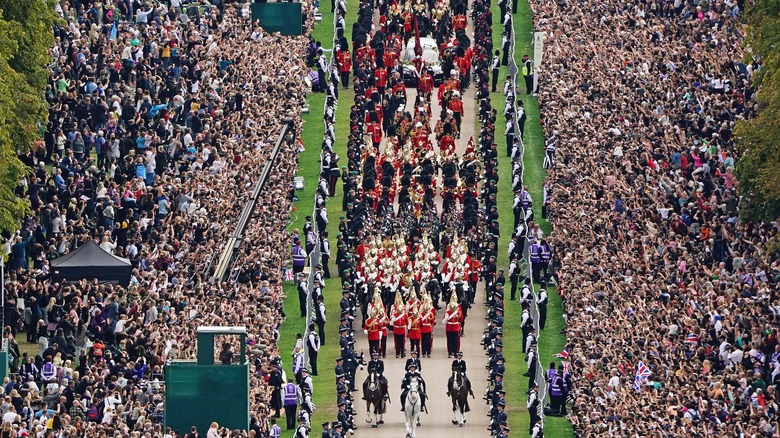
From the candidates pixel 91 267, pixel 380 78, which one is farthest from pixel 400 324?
pixel 380 78

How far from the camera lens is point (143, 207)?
61000mm

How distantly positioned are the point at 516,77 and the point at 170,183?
1918cm

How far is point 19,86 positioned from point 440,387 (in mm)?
12276

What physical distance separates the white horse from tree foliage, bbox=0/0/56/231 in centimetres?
980

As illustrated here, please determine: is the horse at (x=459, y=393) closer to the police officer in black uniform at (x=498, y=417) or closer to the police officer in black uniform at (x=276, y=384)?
the police officer in black uniform at (x=498, y=417)

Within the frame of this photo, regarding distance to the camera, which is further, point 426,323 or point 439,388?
point 426,323

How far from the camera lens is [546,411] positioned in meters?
55.6

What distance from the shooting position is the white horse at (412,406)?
177ft

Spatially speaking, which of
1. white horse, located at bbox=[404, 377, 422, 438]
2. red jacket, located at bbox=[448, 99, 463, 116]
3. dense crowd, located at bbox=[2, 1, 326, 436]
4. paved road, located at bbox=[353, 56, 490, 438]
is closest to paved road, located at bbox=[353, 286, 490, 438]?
paved road, located at bbox=[353, 56, 490, 438]

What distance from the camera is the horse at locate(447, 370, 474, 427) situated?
55.2 meters

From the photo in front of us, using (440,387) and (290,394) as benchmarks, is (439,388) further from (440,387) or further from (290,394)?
(290,394)

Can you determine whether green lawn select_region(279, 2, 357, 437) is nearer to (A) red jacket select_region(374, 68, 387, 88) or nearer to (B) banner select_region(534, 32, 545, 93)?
(A) red jacket select_region(374, 68, 387, 88)

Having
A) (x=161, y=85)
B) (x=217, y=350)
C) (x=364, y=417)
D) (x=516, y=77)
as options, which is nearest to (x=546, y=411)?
(x=364, y=417)

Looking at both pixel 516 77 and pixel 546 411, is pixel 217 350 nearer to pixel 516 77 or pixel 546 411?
pixel 546 411
